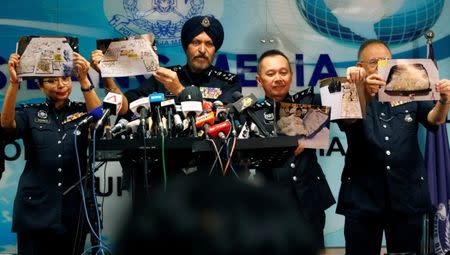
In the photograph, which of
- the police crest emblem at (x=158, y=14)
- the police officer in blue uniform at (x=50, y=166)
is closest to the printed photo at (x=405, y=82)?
the police officer in blue uniform at (x=50, y=166)

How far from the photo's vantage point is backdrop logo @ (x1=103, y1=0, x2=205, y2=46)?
5164 millimetres

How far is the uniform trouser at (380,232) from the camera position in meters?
3.67

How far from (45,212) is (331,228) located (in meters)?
2.31

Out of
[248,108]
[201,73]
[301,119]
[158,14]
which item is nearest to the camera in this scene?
[248,108]

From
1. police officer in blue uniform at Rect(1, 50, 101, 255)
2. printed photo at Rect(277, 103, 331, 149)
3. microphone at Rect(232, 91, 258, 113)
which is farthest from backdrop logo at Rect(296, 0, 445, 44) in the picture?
microphone at Rect(232, 91, 258, 113)

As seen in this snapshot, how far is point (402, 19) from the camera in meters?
5.24

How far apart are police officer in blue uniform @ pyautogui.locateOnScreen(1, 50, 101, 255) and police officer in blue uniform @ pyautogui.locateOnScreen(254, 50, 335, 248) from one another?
1.00 m

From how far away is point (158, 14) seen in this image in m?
5.18

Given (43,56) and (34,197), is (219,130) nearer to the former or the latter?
(43,56)

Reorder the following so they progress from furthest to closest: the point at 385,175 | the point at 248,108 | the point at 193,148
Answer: the point at 385,175, the point at 248,108, the point at 193,148

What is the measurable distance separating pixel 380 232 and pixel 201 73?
1.36m

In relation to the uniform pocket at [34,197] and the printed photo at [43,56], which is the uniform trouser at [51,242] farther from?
the printed photo at [43,56]

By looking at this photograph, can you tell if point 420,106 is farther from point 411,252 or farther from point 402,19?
point 402,19

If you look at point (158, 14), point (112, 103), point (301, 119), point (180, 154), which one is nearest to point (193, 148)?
point (180, 154)
